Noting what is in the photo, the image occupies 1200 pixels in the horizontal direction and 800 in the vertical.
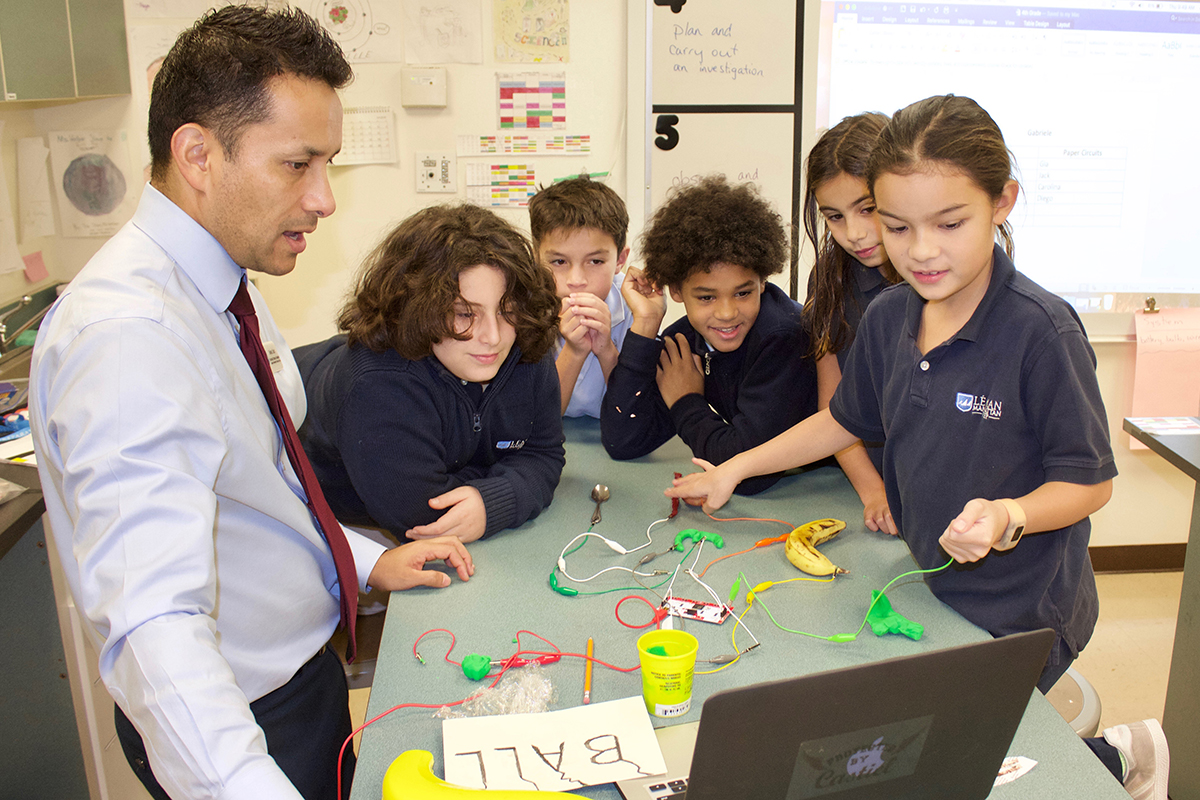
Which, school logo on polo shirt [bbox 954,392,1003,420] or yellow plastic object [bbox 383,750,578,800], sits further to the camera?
school logo on polo shirt [bbox 954,392,1003,420]

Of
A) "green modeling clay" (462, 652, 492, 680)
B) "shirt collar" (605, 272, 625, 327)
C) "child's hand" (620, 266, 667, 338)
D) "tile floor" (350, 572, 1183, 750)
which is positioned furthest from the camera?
"tile floor" (350, 572, 1183, 750)

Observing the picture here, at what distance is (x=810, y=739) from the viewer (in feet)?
2.30

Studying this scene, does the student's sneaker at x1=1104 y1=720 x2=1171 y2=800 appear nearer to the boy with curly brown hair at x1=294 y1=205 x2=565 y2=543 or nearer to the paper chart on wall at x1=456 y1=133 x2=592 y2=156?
the boy with curly brown hair at x1=294 y1=205 x2=565 y2=543

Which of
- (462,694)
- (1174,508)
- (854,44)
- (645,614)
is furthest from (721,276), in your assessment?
(1174,508)

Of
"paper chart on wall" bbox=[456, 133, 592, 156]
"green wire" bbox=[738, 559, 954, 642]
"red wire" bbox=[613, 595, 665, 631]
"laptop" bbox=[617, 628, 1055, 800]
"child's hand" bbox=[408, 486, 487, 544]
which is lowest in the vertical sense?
"red wire" bbox=[613, 595, 665, 631]

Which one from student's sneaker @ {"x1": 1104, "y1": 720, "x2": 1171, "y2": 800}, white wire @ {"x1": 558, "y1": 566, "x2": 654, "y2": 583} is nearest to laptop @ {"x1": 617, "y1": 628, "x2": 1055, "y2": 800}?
white wire @ {"x1": 558, "y1": 566, "x2": 654, "y2": 583}

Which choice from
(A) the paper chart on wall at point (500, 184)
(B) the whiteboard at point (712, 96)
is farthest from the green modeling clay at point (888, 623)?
(A) the paper chart on wall at point (500, 184)

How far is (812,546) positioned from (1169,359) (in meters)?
2.43

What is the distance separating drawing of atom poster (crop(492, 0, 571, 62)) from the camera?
9.50ft

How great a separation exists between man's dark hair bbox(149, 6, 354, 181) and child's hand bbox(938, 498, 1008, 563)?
3.32ft

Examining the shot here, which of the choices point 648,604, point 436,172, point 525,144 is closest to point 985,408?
point 648,604

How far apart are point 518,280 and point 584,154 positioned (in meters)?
1.71

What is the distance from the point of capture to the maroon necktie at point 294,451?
116 centimetres

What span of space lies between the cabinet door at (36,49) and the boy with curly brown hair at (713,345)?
1852 mm
